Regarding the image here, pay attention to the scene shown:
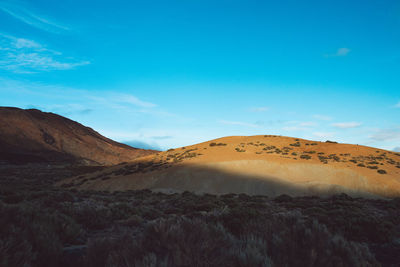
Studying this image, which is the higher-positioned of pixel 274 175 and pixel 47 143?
pixel 47 143

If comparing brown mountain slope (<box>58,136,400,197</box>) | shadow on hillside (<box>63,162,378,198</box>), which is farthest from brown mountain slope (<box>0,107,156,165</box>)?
shadow on hillside (<box>63,162,378,198</box>)

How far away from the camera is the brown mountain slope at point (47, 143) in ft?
286

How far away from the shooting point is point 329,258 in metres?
3.62

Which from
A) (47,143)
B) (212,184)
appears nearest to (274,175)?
(212,184)

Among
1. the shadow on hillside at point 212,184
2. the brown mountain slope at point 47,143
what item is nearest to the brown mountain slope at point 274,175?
the shadow on hillside at point 212,184

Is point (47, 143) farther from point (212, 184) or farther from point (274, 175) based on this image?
point (274, 175)

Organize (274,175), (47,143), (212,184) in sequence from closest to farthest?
(212,184)
(274,175)
(47,143)

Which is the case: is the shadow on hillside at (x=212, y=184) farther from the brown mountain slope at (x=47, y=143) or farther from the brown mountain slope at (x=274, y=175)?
the brown mountain slope at (x=47, y=143)

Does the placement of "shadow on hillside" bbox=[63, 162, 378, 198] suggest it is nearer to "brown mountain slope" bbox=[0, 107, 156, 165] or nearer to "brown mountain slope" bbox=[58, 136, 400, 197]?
"brown mountain slope" bbox=[58, 136, 400, 197]

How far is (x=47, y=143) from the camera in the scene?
9881cm

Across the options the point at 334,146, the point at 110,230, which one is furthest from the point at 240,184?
the point at 334,146

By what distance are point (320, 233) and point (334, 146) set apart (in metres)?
42.6

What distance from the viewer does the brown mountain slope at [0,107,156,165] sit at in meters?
87.3

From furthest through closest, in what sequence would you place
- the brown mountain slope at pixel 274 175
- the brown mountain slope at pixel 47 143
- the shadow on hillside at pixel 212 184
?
the brown mountain slope at pixel 47 143
the brown mountain slope at pixel 274 175
the shadow on hillside at pixel 212 184
